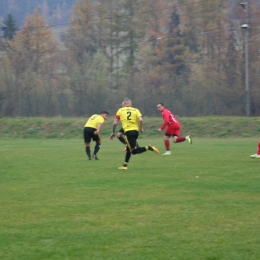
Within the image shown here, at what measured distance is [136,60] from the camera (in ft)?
201

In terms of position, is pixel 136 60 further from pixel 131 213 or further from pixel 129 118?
pixel 131 213

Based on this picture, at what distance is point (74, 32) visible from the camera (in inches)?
2638

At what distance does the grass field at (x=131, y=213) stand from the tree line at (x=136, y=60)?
29.2 metres

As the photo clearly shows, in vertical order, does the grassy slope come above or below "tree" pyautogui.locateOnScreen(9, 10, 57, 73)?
below

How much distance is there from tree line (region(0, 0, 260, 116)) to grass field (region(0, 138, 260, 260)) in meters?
29.2

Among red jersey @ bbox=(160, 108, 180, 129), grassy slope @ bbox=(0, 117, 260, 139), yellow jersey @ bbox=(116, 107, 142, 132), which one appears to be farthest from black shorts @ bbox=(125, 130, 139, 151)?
grassy slope @ bbox=(0, 117, 260, 139)

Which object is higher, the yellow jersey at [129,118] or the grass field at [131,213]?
the yellow jersey at [129,118]

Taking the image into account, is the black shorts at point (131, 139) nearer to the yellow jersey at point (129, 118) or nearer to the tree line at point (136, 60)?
the yellow jersey at point (129, 118)

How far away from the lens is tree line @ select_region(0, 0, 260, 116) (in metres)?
44.3

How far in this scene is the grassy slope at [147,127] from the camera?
3466 centimetres

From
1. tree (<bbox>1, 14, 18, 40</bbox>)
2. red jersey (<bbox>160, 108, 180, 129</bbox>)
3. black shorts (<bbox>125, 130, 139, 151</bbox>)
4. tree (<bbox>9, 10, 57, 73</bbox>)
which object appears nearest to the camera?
black shorts (<bbox>125, 130, 139, 151</bbox>)

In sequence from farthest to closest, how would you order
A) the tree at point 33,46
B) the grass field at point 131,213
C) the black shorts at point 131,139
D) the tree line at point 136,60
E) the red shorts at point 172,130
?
the tree at point 33,46
the tree line at point 136,60
the red shorts at point 172,130
the black shorts at point 131,139
the grass field at point 131,213

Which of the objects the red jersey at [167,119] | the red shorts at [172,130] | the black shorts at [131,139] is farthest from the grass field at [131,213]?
the red shorts at [172,130]

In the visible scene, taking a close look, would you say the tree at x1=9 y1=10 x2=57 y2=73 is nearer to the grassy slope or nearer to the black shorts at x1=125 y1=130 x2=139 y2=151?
the grassy slope
